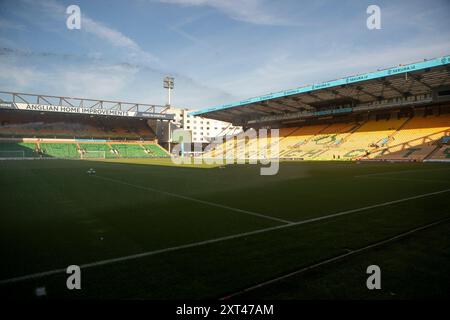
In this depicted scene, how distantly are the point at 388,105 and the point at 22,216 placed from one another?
47.0 meters

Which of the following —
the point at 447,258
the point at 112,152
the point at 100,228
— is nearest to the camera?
the point at 447,258

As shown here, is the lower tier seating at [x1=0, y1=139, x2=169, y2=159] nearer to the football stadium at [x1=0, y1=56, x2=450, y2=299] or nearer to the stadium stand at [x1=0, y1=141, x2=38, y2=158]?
the stadium stand at [x1=0, y1=141, x2=38, y2=158]

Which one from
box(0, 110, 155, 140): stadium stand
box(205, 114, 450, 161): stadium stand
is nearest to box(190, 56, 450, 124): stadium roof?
box(205, 114, 450, 161): stadium stand

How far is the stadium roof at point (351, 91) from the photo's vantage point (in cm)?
3117

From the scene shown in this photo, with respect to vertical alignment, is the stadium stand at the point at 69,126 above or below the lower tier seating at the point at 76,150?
above

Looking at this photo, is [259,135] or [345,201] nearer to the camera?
[345,201]

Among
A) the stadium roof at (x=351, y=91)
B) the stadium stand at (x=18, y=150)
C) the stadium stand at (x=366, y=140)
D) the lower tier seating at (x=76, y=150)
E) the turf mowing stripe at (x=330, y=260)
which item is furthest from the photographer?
the lower tier seating at (x=76, y=150)

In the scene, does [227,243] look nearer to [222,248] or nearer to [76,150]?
[222,248]

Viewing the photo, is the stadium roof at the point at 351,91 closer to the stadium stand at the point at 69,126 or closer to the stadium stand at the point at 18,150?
the stadium stand at the point at 69,126

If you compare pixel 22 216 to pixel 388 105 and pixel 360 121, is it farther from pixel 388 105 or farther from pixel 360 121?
pixel 360 121

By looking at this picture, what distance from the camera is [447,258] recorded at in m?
3.81

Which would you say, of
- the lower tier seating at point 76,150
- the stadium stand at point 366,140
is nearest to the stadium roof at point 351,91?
the stadium stand at point 366,140

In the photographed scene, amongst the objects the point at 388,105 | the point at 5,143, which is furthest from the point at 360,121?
the point at 5,143

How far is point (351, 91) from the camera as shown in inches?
1578
